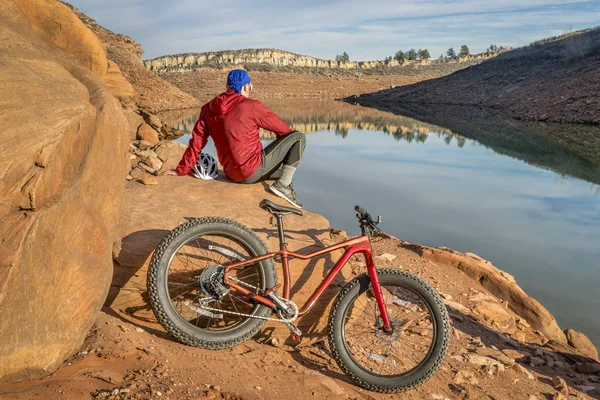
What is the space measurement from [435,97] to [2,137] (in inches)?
2259

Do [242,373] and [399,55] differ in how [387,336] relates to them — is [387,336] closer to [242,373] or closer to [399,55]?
[242,373]

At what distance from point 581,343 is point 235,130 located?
16.0ft

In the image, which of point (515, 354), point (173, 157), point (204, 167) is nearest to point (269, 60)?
point (173, 157)

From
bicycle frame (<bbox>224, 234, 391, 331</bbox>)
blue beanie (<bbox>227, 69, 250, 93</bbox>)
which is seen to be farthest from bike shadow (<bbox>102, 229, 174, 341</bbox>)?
blue beanie (<bbox>227, 69, 250, 93</bbox>)

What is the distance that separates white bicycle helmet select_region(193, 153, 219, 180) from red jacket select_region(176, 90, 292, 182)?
0.08 m

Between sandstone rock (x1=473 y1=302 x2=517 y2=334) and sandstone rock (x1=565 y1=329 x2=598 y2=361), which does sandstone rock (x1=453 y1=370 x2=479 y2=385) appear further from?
sandstone rock (x1=565 y1=329 x2=598 y2=361)

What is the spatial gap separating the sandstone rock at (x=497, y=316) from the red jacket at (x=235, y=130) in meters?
3.24

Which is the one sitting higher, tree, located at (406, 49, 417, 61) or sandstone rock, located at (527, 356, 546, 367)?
tree, located at (406, 49, 417, 61)

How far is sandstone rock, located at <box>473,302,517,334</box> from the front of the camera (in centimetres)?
686

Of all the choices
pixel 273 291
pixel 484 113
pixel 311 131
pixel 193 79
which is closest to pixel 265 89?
pixel 193 79

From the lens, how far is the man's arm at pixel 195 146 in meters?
6.17

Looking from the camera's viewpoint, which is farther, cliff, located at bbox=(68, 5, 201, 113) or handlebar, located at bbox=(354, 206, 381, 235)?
cliff, located at bbox=(68, 5, 201, 113)

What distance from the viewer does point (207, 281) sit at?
14.9ft

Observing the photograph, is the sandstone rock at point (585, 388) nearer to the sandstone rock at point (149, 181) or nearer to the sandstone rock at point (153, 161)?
the sandstone rock at point (149, 181)
